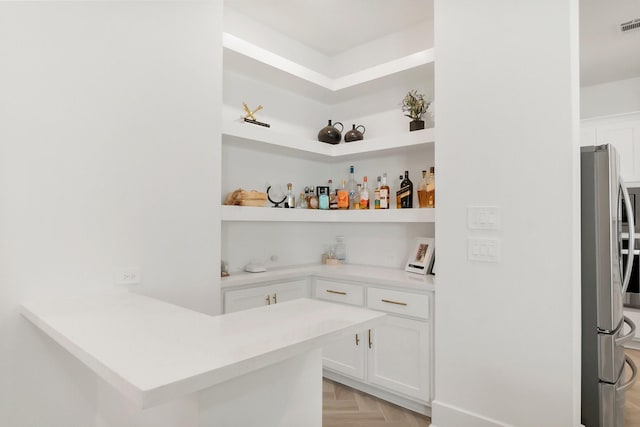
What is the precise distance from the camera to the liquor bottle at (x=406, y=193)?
3.01 metres

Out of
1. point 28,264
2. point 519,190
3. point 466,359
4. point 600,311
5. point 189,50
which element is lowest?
point 466,359

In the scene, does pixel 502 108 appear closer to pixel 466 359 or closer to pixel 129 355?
pixel 466 359

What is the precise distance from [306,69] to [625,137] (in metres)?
3.43

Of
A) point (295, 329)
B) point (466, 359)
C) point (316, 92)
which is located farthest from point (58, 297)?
point (316, 92)

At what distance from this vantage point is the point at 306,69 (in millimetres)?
3127

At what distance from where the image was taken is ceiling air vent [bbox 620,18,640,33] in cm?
292

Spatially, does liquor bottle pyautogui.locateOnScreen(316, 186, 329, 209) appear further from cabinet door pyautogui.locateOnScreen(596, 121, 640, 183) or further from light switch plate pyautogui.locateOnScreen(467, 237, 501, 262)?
cabinet door pyautogui.locateOnScreen(596, 121, 640, 183)

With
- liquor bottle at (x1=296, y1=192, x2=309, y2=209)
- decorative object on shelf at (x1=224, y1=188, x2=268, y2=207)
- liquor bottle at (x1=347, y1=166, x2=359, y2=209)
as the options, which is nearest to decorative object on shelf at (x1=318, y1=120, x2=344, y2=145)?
liquor bottle at (x1=347, y1=166, x2=359, y2=209)

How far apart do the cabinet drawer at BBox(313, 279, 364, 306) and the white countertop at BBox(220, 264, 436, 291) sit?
0.19ft

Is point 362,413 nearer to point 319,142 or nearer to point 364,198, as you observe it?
point 364,198

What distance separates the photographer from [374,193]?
3332mm

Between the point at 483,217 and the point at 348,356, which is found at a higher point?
A: the point at 483,217

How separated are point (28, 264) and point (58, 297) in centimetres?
18

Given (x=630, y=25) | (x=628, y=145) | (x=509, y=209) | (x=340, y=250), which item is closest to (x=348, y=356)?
(x=340, y=250)
